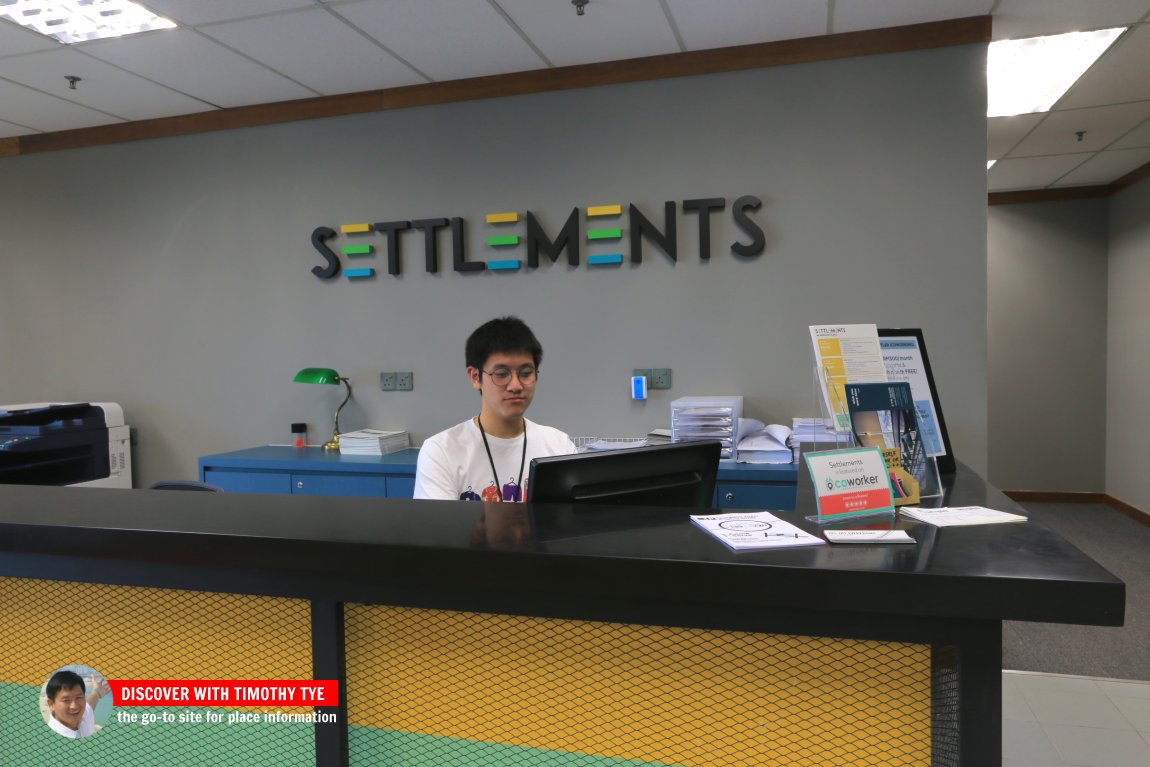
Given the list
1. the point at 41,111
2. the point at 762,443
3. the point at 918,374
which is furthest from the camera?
the point at 41,111

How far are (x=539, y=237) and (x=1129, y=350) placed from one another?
4741mm

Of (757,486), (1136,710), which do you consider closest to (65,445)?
(757,486)

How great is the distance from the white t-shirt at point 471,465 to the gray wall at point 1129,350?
514 centimetres

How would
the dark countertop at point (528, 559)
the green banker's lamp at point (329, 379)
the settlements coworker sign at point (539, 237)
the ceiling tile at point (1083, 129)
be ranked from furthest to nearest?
the ceiling tile at point (1083, 129) → the green banker's lamp at point (329, 379) → the settlements coworker sign at point (539, 237) → the dark countertop at point (528, 559)

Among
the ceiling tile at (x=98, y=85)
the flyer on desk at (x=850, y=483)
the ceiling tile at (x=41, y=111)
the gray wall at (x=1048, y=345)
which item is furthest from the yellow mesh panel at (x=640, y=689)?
the gray wall at (x=1048, y=345)

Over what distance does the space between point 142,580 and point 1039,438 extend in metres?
6.74

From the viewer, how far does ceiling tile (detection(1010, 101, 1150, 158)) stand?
4.14m

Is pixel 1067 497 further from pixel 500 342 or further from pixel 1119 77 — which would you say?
pixel 500 342

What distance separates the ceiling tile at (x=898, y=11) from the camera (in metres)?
2.88

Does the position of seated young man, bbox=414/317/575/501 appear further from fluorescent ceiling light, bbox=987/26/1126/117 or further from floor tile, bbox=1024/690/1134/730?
fluorescent ceiling light, bbox=987/26/1126/117

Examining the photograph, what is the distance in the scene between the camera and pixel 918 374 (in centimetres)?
188

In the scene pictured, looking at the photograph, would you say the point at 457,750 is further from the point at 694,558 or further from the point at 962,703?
the point at 962,703

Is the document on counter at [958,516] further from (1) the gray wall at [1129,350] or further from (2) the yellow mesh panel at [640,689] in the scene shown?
(1) the gray wall at [1129,350]

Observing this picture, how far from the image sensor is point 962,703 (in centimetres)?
86
